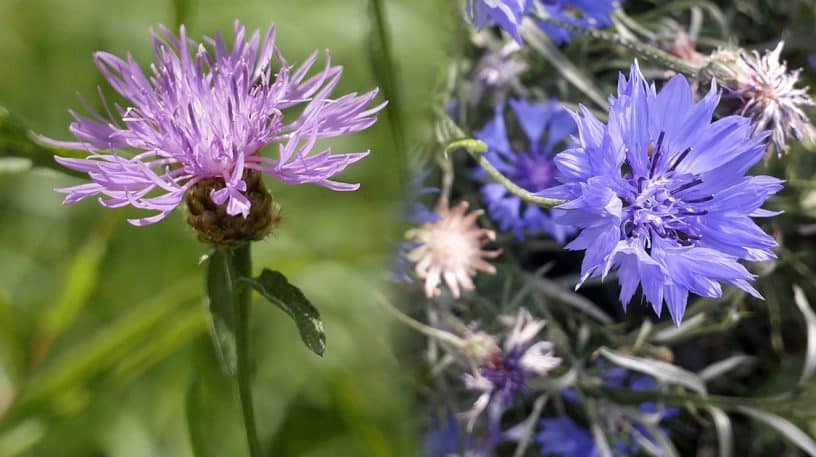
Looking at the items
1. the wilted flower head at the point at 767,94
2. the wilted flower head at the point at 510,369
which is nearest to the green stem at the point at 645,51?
the wilted flower head at the point at 767,94

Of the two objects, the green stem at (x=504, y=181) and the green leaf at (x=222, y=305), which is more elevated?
the green stem at (x=504, y=181)

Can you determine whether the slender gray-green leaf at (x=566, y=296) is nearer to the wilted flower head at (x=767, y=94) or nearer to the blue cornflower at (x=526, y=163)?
the blue cornflower at (x=526, y=163)

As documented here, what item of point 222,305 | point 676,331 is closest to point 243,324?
point 222,305

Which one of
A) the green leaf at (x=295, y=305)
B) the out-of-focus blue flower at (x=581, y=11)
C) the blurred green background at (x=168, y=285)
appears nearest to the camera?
the green leaf at (x=295, y=305)

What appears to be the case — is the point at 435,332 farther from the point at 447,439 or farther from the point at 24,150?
the point at 24,150

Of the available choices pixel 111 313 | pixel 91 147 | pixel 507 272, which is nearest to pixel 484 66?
pixel 507 272

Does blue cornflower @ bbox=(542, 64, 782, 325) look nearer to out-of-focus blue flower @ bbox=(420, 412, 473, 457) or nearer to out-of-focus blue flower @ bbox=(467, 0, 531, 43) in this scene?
out-of-focus blue flower @ bbox=(467, 0, 531, 43)

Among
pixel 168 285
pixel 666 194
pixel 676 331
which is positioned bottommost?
pixel 168 285
